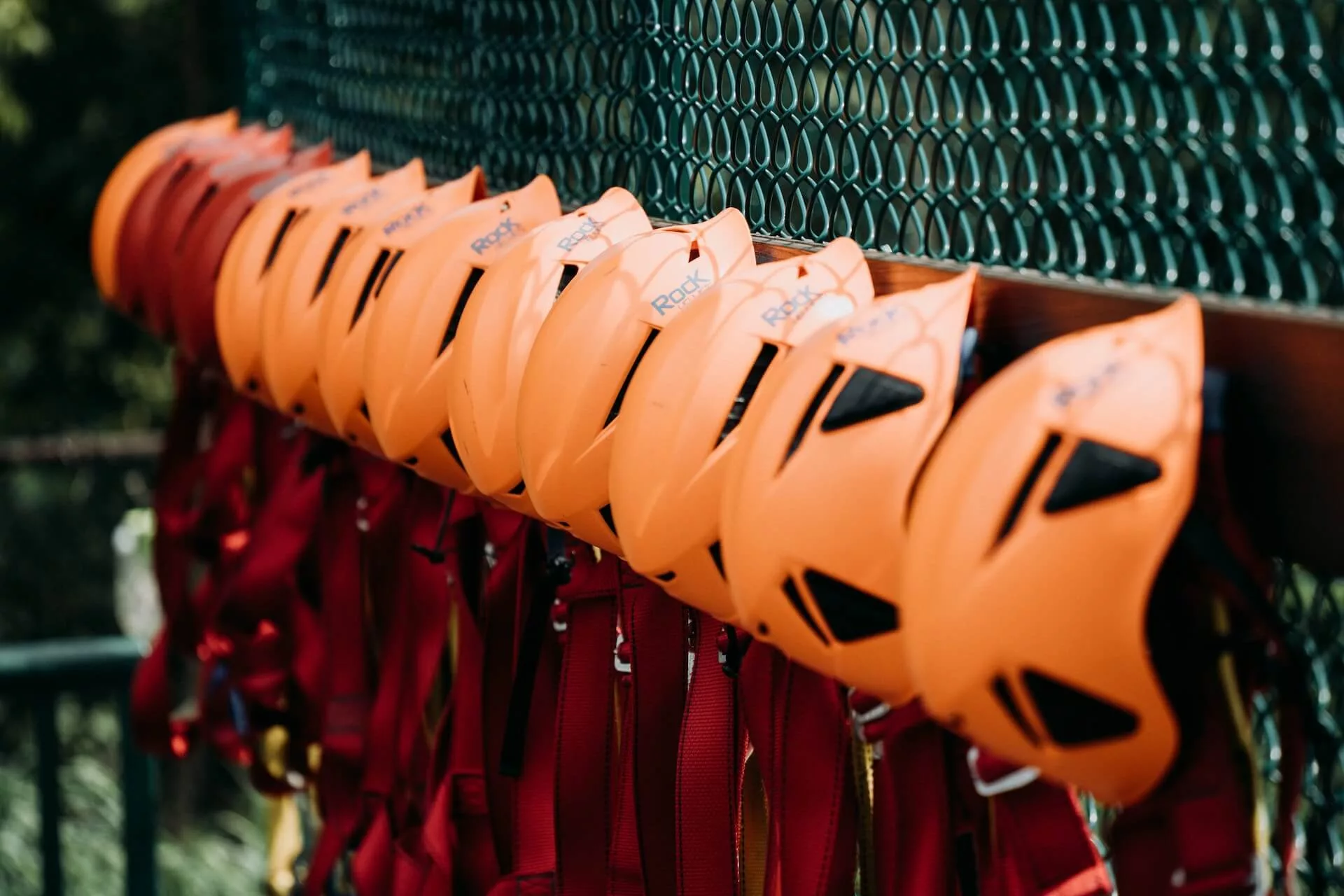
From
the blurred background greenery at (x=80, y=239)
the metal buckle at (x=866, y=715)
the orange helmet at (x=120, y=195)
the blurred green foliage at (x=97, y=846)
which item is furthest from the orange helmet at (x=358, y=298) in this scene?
the blurred background greenery at (x=80, y=239)

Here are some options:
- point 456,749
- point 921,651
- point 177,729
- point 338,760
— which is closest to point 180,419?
point 177,729

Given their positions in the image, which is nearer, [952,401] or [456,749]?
[952,401]

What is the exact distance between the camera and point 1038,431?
110 cm

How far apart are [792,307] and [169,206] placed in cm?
216

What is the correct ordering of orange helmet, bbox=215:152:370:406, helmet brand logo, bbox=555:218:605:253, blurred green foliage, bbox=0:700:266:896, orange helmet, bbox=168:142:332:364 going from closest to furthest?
1. helmet brand logo, bbox=555:218:605:253
2. orange helmet, bbox=215:152:370:406
3. orange helmet, bbox=168:142:332:364
4. blurred green foliage, bbox=0:700:266:896

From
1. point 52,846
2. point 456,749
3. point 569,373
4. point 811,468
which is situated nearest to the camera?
point 811,468

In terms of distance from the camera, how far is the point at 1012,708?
1.13 m

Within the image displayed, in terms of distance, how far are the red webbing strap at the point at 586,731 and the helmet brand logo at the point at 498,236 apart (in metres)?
0.39

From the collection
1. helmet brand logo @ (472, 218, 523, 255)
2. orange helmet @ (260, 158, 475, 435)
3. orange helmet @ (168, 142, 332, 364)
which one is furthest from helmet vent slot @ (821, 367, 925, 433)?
orange helmet @ (168, 142, 332, 364)

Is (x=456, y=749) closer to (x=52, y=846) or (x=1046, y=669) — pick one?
(x=1046, y=669)

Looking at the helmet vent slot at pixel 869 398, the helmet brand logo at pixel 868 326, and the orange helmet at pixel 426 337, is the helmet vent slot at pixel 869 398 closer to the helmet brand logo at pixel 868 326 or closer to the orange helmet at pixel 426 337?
the helmet brand logo at pixel 868 326

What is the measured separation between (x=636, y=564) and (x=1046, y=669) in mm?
501

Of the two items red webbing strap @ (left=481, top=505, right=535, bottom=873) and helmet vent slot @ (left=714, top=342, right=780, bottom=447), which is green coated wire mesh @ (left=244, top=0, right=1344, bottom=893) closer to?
helmet vent slot @ (left=714, top=342, right=780, bottom=447)

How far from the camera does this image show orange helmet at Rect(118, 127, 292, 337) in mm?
3176
